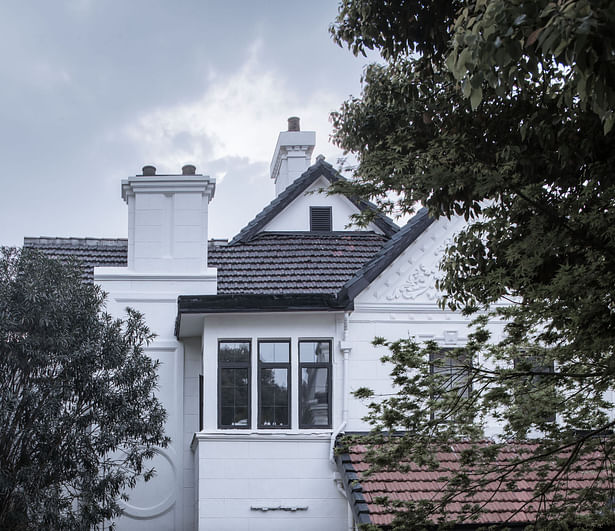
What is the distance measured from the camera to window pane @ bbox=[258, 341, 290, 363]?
1711 cm

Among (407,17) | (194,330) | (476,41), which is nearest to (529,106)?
(407,17)

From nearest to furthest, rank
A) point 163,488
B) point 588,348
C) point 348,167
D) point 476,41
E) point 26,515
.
Result: point 476,41 → point 588,348 → point 348,167 → point 26,515 → point 163,488

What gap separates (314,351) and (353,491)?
9.16ft

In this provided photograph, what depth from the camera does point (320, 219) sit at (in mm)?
20703

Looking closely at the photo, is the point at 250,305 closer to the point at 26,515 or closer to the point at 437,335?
the point at 437,335

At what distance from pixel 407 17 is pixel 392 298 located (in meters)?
8.65

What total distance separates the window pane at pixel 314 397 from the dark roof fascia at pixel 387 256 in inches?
54.6

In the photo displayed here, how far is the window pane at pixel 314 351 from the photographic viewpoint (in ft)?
56.3

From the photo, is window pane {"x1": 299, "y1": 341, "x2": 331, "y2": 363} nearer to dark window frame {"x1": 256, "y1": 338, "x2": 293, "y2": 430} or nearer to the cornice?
dark window frame {"x1": 256, "y1": 338, "x2": 293, "y2": 430}

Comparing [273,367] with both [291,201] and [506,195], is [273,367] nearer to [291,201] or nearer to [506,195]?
[291,201]

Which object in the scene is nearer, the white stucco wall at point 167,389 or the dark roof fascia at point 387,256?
the dark roof fascia at point 387,256

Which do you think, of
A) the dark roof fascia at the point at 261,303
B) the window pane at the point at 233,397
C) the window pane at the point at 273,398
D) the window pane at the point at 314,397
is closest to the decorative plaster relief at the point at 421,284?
the dark roof fascia at the point at 261,303

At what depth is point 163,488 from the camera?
1809 centimetres

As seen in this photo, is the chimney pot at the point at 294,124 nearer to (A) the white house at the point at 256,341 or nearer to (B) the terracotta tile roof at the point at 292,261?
(B) the terracotta tile roof at the point at 292,261
